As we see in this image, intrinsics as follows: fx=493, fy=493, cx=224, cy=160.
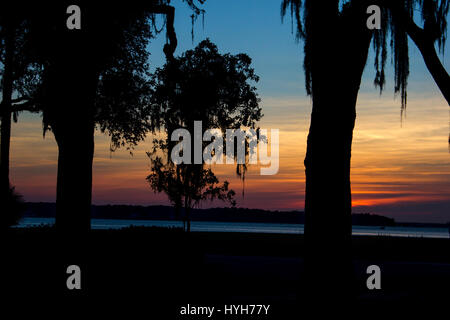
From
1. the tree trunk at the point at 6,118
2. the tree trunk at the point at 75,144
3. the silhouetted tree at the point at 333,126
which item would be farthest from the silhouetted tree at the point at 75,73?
the silhouetted tree at the point at 333,126

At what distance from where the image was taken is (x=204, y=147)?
26.0 metres

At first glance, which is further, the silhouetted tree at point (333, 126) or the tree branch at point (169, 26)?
the tree branch at point (169, 26)

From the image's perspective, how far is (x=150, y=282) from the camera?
34.1 ft

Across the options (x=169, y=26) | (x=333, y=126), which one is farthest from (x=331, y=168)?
(x=169, y=26)

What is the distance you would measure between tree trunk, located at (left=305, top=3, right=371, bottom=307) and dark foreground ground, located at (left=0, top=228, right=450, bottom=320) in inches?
15.7

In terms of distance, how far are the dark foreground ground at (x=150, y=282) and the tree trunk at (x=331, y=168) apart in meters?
0.40

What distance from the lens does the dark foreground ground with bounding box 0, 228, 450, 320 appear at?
8.22 m

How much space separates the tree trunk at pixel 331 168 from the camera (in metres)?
7.68

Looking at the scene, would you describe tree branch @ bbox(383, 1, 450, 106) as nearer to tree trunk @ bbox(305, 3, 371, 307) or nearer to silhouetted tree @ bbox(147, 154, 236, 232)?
tree trunk @ bbox(305, 3, 371, 307)

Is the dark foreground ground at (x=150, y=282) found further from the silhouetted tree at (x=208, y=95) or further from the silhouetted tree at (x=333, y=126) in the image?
the silhouetted tree at (x=208, y=95)

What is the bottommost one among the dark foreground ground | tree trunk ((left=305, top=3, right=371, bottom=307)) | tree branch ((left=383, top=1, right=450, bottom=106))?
the dark foreground ground

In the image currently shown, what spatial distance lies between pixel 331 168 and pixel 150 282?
16.0 ft

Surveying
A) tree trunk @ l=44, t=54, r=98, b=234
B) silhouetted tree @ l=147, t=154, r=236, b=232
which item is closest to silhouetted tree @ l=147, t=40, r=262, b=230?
silhouetted tree @ l=147, t=154, r=236, b=232

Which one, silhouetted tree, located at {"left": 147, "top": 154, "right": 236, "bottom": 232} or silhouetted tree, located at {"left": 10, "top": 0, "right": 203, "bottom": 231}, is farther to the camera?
silhouetted tree, located at {"left": 147, "top": 154, "right": 236, "bottom": 232}
